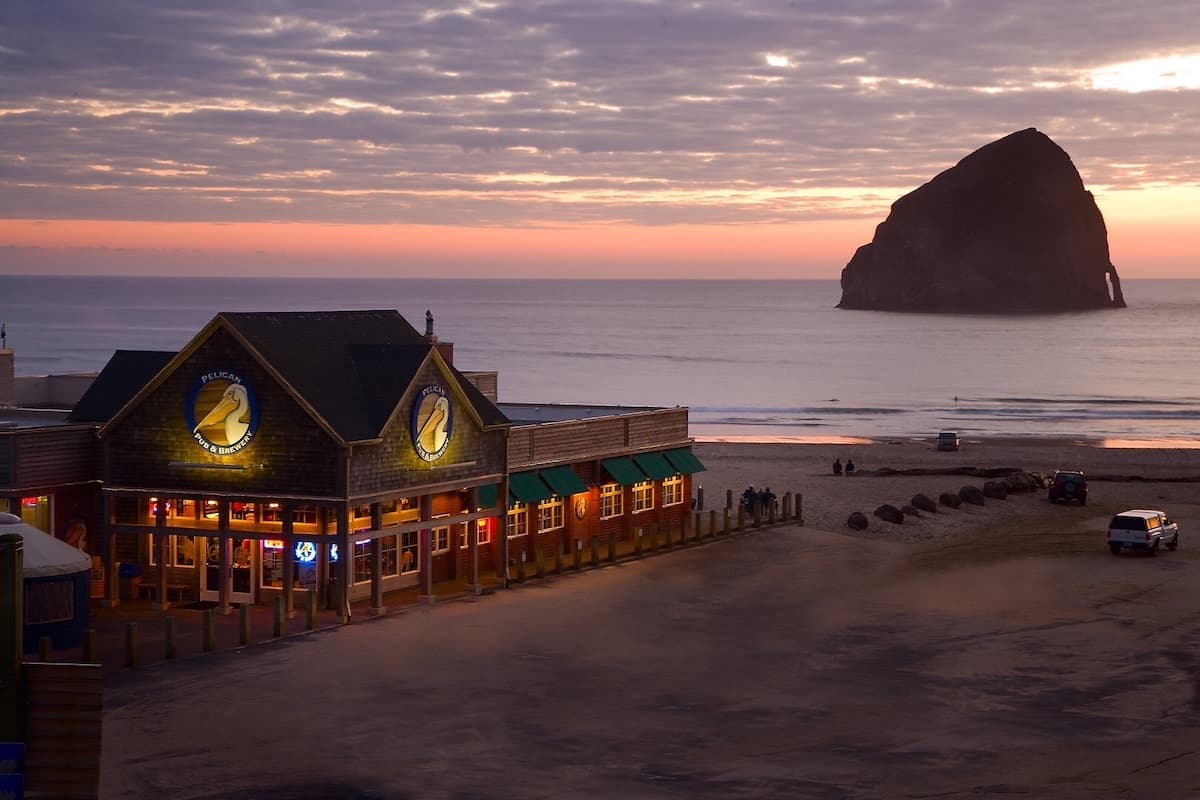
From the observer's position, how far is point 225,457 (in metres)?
39.6

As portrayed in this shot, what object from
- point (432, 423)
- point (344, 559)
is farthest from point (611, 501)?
point (344, 559)

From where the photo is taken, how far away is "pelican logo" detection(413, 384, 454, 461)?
134 ft

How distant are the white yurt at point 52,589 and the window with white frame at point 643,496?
73.6ft

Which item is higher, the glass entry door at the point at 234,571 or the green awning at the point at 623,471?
the green awning at the point at 623,471

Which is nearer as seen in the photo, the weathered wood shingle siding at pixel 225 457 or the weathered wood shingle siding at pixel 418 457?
the weathered wood shingle siding at pixel 225 457

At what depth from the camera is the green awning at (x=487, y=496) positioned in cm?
4434

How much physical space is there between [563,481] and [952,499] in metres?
19.8

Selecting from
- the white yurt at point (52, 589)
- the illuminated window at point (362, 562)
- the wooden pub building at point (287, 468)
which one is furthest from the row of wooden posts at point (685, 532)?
the white yurt at point (52, 589)

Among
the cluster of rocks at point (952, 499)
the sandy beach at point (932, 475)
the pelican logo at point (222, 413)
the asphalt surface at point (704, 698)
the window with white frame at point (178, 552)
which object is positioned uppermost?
the pelican logo at point (222, 413)

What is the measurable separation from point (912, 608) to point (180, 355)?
19.6 metres

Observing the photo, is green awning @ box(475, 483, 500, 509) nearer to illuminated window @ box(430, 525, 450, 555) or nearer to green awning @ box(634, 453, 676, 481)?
illuminated window @ box(430, 525, 450, 555)

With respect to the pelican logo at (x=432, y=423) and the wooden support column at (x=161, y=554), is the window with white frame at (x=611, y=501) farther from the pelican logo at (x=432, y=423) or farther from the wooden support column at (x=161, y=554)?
the wooden support column at (x=161, y=554)

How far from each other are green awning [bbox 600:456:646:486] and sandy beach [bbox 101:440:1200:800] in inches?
117

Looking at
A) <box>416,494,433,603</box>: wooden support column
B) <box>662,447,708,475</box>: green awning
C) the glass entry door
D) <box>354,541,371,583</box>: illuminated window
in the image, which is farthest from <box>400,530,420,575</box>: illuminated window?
<box>662,447,708,475</box>: green awning
